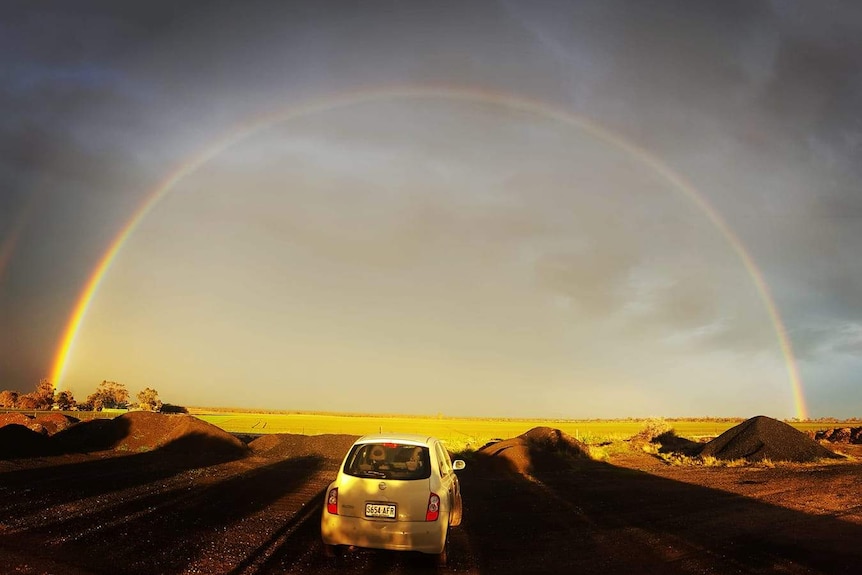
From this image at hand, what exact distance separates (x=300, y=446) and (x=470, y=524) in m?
24.9

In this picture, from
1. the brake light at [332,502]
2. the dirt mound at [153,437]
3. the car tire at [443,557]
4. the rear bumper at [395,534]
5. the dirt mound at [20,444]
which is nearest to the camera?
the rear bumper at [395,534]

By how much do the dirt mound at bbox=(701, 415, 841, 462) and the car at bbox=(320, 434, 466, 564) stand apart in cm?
2867

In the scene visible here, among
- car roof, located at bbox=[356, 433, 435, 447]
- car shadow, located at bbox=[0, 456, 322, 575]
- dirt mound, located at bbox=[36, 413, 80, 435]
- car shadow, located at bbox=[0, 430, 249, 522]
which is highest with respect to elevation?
car roof, located at bbox=[356, 433, 435, 447]

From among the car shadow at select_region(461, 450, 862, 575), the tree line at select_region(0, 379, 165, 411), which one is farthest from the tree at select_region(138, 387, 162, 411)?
the car shadow at select_region(461, 450, 862, 575)

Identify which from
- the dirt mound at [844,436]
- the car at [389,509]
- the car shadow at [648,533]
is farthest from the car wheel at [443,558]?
the dirt mound at [844,436]

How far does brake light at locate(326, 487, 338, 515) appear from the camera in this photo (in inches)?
362

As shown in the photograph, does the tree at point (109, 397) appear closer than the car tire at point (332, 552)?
No

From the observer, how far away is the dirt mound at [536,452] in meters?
29.3

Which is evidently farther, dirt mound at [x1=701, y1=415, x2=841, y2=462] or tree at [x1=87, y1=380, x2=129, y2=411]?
tree at [x1=87, y1=380, x2=129, y2=411]

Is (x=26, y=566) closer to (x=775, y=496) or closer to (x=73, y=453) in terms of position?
(x=775, y=496)

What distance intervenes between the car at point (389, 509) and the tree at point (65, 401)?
12103 cm

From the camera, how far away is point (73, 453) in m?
27.4

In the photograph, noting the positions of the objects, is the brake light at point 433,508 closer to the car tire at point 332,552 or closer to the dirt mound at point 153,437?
the car tire at point 332,552

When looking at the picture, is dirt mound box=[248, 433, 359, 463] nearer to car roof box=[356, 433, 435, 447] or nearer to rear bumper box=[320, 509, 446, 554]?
car roof box=[356, 433, 435, 447]
